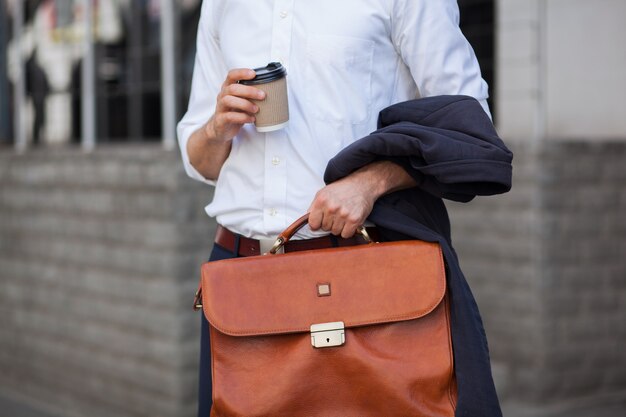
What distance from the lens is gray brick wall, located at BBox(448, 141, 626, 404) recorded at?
16.2ft

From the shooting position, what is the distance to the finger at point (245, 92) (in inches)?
76.8

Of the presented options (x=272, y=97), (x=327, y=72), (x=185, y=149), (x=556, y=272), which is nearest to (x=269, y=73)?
(x=272, y=97)

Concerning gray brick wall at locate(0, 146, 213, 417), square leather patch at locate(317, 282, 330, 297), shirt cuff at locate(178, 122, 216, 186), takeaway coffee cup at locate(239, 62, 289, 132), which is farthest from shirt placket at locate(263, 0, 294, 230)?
gray brick wall at locate(0, 146, 213, 417)

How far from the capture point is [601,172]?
5.09 meters

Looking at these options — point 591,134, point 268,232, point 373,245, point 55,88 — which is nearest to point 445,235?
point 373,245

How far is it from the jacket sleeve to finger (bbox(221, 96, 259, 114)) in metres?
0.20

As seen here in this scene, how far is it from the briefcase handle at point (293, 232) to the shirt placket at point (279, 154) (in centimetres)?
9

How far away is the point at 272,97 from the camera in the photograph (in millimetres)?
1955

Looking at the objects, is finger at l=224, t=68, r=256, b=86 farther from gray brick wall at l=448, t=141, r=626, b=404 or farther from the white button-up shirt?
gray brick wall at l=448, t=141, r=626, b=404

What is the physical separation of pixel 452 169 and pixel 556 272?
10.7 feet

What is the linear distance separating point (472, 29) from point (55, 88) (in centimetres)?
296

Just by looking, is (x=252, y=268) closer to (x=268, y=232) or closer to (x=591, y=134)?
(x=268, y=232)

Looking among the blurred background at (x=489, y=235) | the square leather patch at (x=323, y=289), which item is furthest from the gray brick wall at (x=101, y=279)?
the square leather patch at (x=323, y=289)

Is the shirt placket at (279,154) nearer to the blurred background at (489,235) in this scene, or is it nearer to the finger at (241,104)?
the finger at (241,104)
